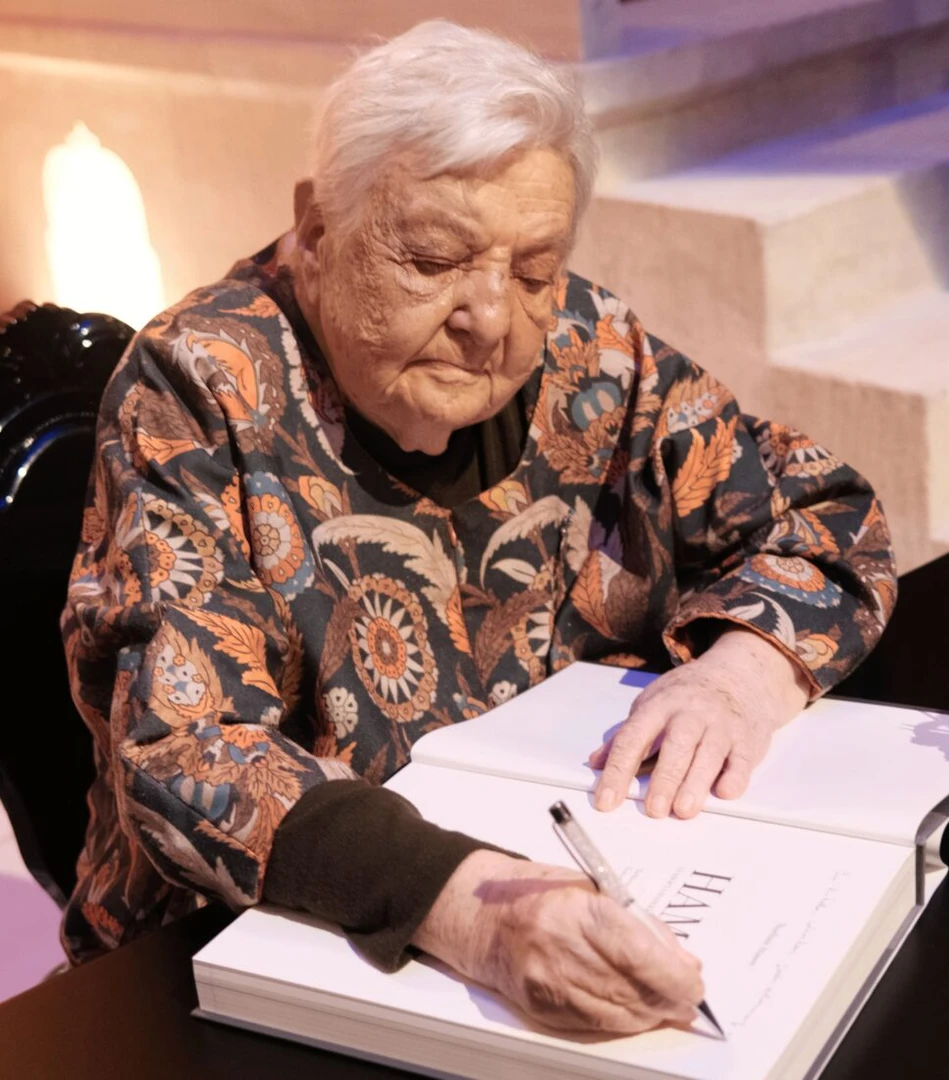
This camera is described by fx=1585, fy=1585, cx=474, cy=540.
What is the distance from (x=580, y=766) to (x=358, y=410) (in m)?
0.40

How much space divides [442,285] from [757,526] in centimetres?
43

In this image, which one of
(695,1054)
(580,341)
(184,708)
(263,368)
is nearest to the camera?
(695,1054)

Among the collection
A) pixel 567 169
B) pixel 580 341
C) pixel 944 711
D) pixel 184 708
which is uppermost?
pixel 567 169

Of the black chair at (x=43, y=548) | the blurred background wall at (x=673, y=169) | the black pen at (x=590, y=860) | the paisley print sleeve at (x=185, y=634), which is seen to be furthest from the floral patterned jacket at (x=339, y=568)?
the blurred background wall at (x=673, y=169)

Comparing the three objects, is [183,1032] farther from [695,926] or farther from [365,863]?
[695,926]

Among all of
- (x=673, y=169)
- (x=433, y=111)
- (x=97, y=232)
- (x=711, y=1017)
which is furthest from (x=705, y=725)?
(x=97, y=232)

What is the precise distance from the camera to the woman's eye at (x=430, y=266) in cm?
129

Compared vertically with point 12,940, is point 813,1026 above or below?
above

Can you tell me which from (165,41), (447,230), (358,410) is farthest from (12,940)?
(165,41)

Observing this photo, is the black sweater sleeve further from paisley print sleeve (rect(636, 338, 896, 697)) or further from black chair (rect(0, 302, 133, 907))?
black chair (rect(0, 302, 133, 907))

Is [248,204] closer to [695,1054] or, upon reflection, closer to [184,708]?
[184,708]

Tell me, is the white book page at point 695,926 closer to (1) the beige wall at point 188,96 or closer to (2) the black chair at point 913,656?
(2) the black chair at point 913,656

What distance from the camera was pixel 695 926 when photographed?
96 cm

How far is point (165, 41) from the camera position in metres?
3.19
